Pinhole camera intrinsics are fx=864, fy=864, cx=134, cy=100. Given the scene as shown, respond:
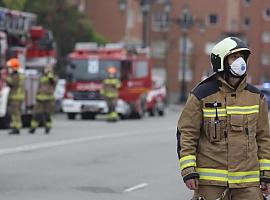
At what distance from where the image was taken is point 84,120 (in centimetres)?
3253

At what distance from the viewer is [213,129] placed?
19.4 feet

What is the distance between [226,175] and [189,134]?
380 millimetres

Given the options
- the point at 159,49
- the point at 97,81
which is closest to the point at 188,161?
the point at 97,81

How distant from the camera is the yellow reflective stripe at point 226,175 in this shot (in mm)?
5870

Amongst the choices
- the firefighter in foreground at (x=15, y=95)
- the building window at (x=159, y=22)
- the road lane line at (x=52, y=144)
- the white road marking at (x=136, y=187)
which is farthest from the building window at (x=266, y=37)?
the white road marking at (x=136, y=187)

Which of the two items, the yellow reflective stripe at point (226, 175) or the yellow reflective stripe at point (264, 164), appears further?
the yellow reflective stripe at point (264, 164)

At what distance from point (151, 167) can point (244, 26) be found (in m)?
68.9

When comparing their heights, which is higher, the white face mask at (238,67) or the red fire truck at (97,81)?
the white face mask at (238,67)

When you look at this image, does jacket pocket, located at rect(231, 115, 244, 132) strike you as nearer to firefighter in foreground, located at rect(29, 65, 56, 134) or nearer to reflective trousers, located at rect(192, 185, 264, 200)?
reflective trousers, located at rect(192, 185, 264, 200)

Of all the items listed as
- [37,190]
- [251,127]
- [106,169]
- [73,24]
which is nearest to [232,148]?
[251,127]

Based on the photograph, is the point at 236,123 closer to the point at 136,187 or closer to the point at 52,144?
the point at 136,187

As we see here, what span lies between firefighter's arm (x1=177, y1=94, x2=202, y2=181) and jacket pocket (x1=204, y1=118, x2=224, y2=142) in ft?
0.20

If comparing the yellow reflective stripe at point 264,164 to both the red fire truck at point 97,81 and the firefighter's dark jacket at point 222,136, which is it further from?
the red fire truck at point 97,81

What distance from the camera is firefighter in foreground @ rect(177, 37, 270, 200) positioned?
5.88 meters
